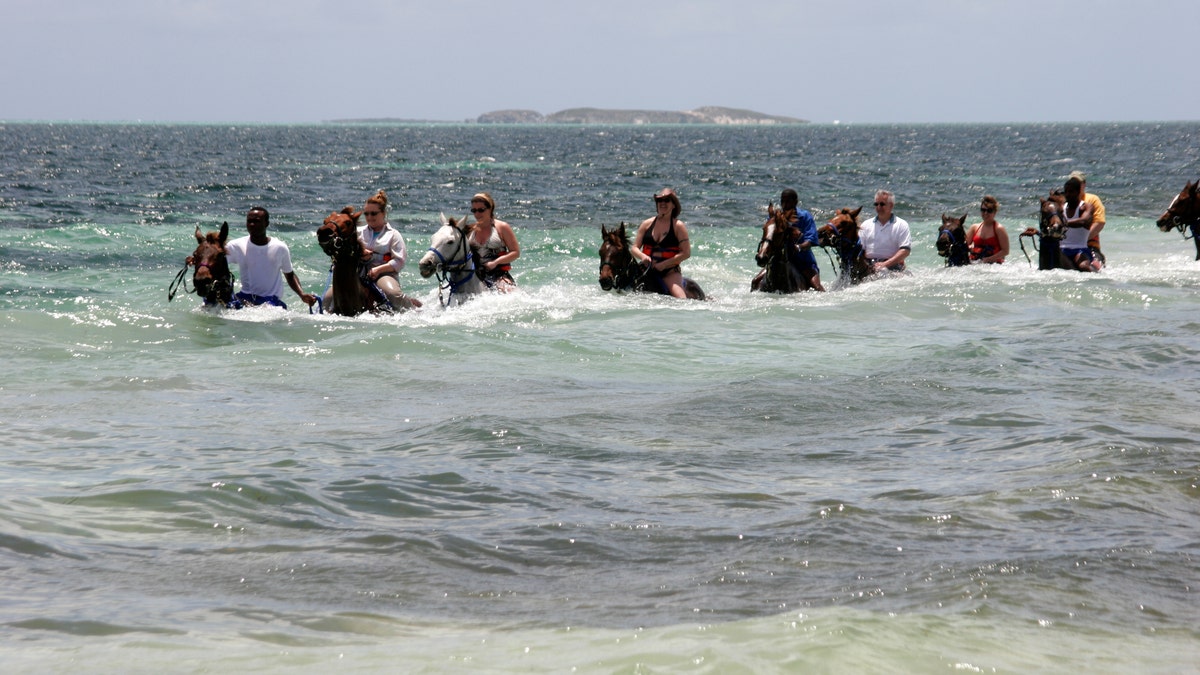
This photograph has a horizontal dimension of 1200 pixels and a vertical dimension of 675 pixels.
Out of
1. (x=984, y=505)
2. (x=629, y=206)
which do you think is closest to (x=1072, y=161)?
(x=629, y=206)

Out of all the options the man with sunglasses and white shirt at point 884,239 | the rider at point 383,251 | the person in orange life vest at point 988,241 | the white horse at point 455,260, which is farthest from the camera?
the person in orange life vest at point 988,241

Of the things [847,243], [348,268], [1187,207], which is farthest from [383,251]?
[1187,207]

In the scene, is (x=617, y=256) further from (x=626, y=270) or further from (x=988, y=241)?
(x=988, y=241)

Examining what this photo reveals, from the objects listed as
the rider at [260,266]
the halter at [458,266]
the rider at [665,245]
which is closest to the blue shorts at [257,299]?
the rider at [260,266]

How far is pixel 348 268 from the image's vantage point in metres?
12.3

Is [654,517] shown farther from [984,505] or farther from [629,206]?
[629,206]

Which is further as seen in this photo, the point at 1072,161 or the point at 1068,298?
the point at 1072,161

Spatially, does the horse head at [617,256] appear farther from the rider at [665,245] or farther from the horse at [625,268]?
the rider at [665,245]

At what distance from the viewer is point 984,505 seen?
5.73 meters

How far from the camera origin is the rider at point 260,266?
39.7 ft

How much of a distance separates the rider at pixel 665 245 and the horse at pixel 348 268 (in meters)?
2.92

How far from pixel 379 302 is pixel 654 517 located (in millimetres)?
7541

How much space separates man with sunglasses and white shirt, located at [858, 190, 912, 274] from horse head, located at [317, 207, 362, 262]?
6423 millimetres

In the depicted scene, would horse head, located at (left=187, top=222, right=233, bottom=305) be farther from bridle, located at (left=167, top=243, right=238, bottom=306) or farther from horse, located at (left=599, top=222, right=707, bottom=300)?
horse, located at (left=599, top=222, right=707, bottom=300)
